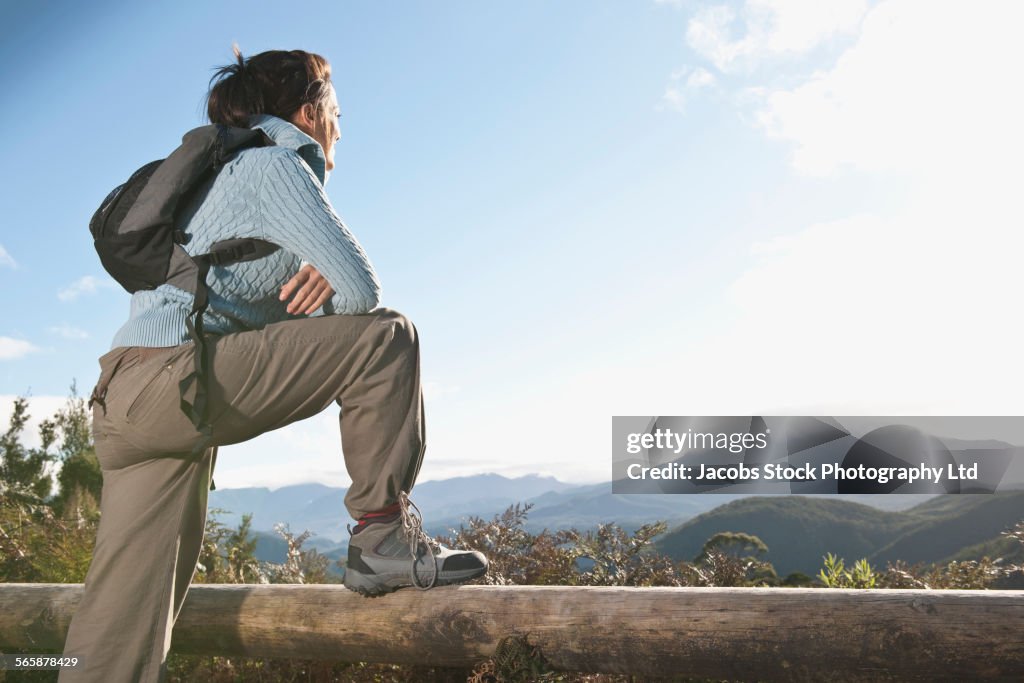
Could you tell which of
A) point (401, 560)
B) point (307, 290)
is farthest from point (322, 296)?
point (401, 560)

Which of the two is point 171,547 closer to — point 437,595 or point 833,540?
point 437,595

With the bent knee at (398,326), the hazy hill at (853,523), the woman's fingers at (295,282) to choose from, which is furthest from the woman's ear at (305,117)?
the hazy hill at (853,523)

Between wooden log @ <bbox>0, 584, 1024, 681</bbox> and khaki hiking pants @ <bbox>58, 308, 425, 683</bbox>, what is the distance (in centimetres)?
49

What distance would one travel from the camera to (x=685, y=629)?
274 centimetres

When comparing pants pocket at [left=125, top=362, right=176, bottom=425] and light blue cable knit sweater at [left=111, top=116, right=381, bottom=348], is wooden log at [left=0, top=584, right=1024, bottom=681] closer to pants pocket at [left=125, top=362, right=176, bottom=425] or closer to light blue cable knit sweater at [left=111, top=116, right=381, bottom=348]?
pants pocket at [left=125, top=362, right=176, bottom=425]

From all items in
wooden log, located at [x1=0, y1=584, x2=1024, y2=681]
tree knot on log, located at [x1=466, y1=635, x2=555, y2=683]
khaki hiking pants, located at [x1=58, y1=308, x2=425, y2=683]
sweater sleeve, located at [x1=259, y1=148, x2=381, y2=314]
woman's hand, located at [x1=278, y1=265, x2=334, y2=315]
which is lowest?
tree knot on log, located at [x1=466, y1=635, x2=555, y2=683]

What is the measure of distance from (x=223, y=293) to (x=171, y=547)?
1014 millimetres

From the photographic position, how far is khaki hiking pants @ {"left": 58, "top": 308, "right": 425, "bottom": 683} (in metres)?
2.74

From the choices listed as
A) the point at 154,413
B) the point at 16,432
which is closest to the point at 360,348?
the point at 154,413

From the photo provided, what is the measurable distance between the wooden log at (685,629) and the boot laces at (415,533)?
0.08m

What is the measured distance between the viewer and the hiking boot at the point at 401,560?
2928 mm

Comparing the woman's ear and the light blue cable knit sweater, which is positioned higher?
the woman's ear

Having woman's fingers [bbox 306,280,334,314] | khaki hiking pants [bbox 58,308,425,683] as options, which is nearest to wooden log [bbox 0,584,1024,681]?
khaki hiking pants [bbox 58,308,425,683]

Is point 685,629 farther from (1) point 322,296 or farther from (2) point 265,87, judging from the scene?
(2) point 265,87
